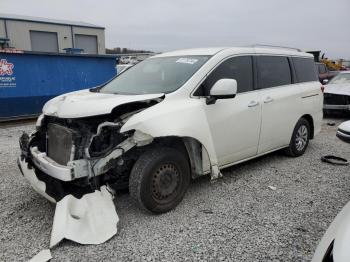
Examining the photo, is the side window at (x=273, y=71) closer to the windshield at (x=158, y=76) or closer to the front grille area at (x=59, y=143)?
the windshield at (x=158, y=76)

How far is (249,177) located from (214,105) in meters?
1.41

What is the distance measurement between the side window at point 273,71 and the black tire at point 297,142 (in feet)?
2.55

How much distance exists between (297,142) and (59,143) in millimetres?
4025

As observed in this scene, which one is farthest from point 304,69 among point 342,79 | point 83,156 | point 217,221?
point 342,79

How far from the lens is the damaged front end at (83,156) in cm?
330

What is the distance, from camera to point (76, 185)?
3.55m

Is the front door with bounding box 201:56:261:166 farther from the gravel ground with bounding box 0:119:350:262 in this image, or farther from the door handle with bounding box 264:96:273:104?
the gravel ground with bounding box 0:119:350:262

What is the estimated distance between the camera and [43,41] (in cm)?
2891

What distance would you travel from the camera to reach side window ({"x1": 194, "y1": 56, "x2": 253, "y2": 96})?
4.12m

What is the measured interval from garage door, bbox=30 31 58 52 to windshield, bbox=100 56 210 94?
26.3 m

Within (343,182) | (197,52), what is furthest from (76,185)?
(343,182)

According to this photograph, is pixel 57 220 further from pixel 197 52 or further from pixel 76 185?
pixel 197 52

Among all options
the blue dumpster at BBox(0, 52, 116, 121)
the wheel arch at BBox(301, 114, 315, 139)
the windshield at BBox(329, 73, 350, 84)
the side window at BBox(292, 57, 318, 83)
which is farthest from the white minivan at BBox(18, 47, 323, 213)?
the windshield at BBox(329, 73, 350, 84)

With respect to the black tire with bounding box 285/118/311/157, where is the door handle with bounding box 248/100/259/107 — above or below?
above
